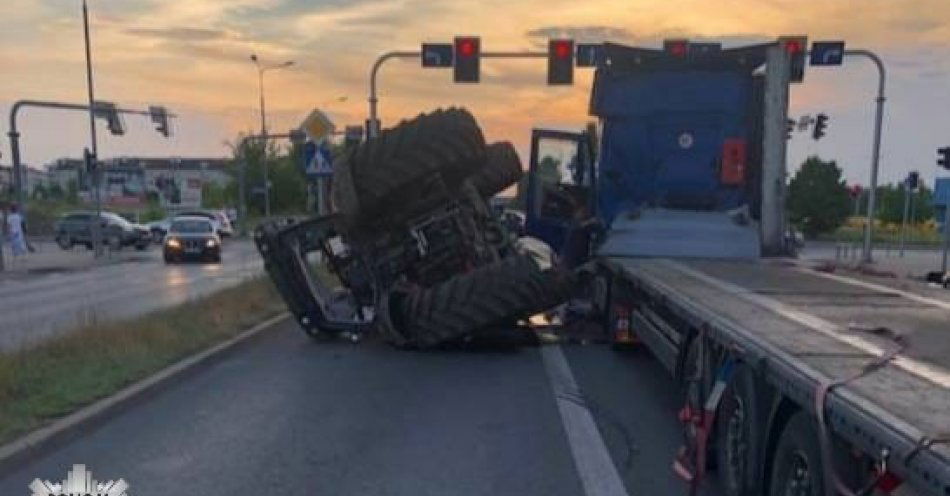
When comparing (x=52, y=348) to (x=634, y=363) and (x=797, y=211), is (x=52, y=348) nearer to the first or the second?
(x=634, y=363)

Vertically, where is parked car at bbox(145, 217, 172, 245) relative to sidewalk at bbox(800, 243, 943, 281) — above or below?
below

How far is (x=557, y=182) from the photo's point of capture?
1369 cm

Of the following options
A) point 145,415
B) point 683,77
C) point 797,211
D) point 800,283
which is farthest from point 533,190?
point 797,211

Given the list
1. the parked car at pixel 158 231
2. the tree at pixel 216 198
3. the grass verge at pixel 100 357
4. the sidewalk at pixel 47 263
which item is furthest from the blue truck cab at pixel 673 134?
the tree at pixel 216 198

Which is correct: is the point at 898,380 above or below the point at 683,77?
below

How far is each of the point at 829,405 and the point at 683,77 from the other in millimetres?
9588

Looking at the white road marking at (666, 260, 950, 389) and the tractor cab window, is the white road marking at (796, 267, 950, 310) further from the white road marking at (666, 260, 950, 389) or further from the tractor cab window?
the tractor cab window

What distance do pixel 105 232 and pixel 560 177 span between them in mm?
35648

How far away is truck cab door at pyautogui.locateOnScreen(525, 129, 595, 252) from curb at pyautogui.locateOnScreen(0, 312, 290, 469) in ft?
15.1

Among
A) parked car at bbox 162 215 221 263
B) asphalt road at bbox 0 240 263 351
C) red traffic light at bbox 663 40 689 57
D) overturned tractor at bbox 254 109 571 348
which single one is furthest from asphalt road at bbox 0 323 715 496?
parked car at bbox 162 215 221 263

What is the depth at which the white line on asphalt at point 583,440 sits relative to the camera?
615 centimetres

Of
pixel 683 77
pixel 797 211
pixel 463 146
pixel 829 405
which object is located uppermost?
pixel 683 77

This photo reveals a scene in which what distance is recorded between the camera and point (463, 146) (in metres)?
10.9

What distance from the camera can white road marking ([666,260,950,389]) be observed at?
4.30 metres
